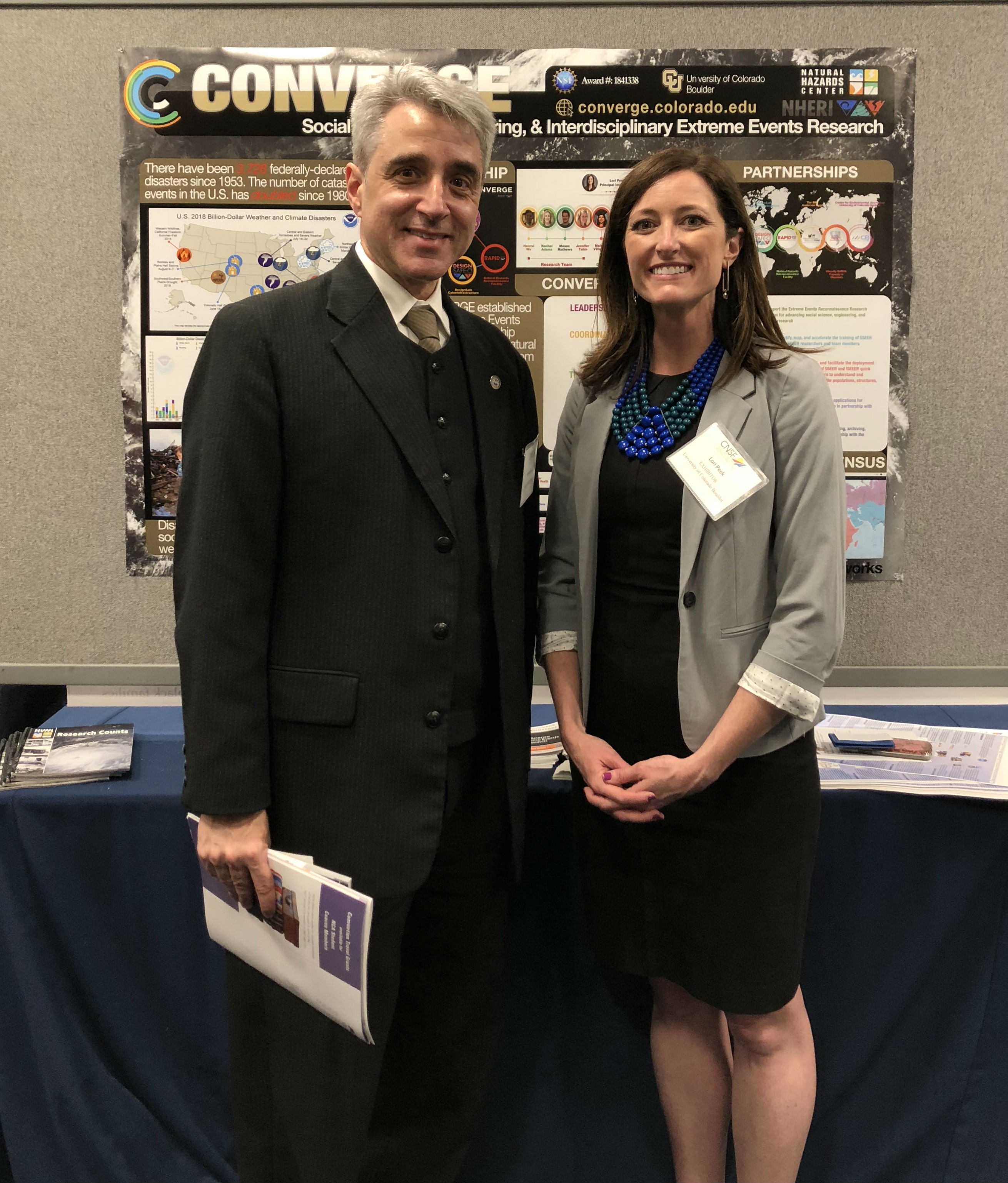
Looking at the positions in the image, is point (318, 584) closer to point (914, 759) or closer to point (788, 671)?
point (788, 671)

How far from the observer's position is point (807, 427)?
117 cm

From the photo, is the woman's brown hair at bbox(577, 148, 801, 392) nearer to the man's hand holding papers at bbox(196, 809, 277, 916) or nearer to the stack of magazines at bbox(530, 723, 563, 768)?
the stack of magazines at bbox(530, 723, 563, 768)

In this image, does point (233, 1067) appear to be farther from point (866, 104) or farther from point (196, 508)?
point (866, 104)

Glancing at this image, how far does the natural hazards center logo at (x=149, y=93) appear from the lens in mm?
1751

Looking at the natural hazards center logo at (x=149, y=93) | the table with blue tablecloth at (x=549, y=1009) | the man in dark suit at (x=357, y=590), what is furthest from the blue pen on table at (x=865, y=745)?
the natural hazards center logo at (x=149, y=93)

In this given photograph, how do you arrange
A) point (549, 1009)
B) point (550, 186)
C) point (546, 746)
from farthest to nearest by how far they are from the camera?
point (550, 186), point (546, 746), point (549, 1009)

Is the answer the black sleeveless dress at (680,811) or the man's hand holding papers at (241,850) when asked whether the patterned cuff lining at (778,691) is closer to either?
the black sleeveless dress at (680,811)

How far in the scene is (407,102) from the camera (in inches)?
42.4

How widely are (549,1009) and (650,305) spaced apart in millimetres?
1182

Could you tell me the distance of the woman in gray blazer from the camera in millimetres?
1168

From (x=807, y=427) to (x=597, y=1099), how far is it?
3.94ft

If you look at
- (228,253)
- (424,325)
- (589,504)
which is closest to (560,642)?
(589,504)

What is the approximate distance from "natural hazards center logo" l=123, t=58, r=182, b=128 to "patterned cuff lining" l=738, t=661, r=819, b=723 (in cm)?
154

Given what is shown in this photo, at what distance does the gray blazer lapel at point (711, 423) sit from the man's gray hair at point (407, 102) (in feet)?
1.51
